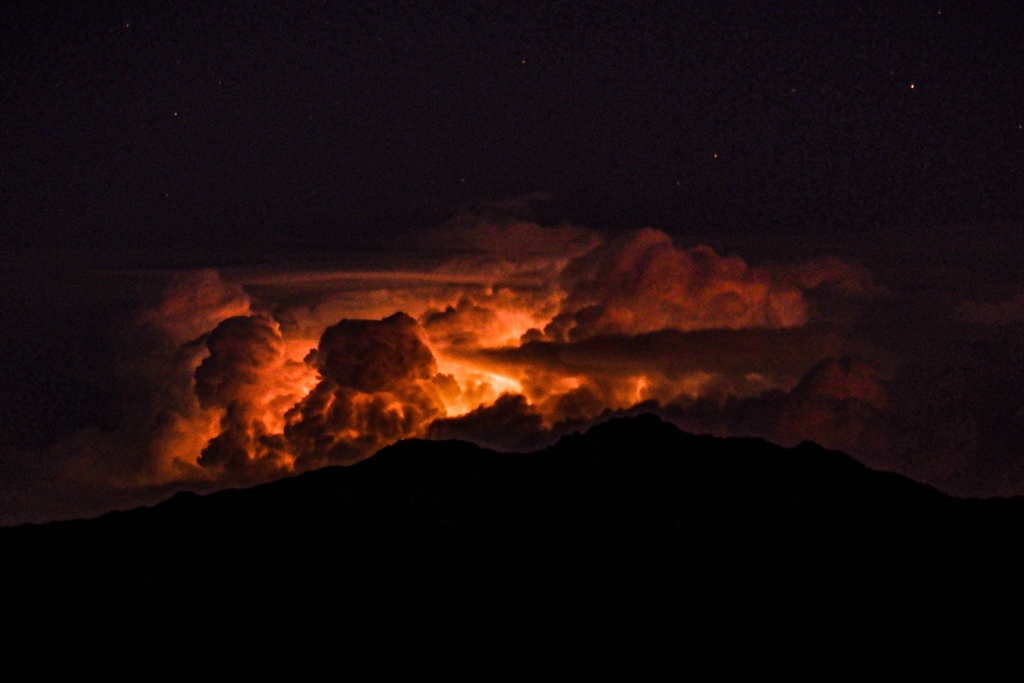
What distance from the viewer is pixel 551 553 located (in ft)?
539

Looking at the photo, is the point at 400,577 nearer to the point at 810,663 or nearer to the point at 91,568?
the point at 91,568

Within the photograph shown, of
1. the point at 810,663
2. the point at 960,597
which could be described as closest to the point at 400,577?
the point at 810,663

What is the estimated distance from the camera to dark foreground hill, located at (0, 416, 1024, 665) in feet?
470

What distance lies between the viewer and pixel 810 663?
417 feet

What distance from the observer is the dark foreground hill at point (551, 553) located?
14325 centimetres

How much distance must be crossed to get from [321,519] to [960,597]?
103 metres

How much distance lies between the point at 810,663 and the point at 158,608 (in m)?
91.8

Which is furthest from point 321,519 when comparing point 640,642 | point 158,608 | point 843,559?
point 843,559

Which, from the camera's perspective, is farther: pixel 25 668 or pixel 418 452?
pixel 418 452

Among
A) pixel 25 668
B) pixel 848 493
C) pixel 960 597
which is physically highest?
pixel 848 493

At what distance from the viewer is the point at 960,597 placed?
133 metres

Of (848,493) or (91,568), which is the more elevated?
(848,493)

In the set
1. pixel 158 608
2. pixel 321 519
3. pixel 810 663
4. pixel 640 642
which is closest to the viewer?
pixel 810 663

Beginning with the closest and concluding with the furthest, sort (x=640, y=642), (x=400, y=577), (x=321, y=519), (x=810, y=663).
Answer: (x=810, y=663) → (x=640, y=642) → (x=400, y=577) → (x=321, y=519)
